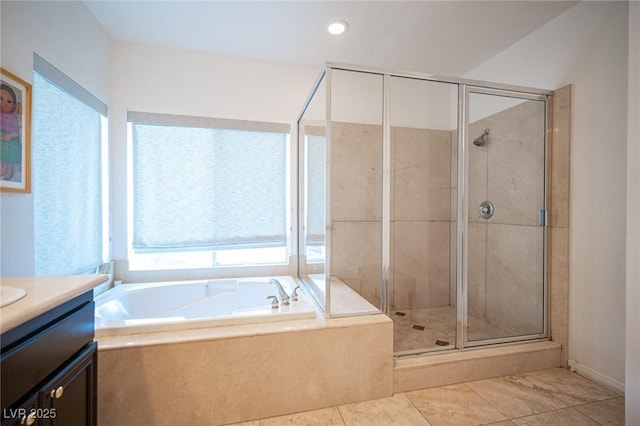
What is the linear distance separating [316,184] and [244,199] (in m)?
0.85

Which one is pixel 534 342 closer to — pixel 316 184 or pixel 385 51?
pixel 316 184

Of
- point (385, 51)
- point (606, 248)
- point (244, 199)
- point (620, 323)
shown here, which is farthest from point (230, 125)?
point (620, 323)

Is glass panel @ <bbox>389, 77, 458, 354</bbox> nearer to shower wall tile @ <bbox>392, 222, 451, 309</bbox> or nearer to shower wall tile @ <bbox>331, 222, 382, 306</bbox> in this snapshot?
shower wall tile @ <bbox>392, 222, 451, 309</bbox>

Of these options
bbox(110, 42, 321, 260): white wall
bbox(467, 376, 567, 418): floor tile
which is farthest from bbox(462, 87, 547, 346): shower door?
bbox(110, 42, 321, 260): white wall

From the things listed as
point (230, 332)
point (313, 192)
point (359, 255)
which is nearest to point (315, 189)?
point (313, 192)

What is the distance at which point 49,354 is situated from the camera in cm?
79

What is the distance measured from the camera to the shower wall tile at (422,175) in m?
2.29

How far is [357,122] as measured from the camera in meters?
2.22

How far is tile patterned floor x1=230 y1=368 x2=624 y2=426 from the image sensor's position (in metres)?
1.46

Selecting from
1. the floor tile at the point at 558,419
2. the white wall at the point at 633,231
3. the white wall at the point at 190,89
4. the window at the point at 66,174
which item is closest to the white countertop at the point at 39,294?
the window at the point at 66,174

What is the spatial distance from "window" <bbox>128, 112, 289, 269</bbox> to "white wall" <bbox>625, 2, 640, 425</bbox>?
2.29 metres

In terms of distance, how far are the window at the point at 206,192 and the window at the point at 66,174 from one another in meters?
0.27

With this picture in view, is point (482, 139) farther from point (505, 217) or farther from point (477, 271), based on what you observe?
point (477, 271)

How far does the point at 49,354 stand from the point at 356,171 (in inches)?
75.6
